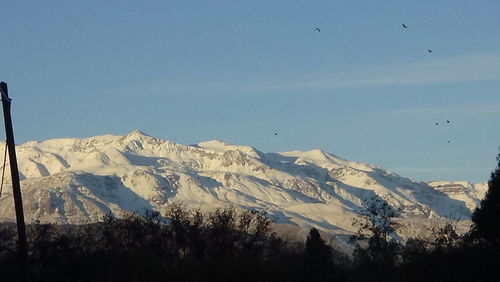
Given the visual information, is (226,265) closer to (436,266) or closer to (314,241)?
(436,266)

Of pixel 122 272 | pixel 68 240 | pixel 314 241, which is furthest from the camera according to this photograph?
pixel 314 241

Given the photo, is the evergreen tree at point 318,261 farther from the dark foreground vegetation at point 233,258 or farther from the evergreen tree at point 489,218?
the evergreen tree at point 489,218

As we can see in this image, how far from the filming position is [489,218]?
7706cm

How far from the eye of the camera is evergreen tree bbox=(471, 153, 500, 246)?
76250 millimetres

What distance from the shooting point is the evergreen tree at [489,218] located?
76.2m

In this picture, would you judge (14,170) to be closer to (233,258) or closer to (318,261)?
(233,258)

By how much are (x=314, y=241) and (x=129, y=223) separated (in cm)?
2341

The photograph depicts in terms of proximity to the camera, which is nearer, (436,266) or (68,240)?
(436,266)

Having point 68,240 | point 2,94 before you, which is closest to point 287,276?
point 2,94

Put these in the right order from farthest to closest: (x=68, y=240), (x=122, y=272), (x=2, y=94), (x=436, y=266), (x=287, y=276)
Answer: (x=68, y=240) < (x=436, y=266) < (x=122, y=272) < (x=287, y=276) < (x=2, y=94)

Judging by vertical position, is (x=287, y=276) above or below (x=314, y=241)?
below

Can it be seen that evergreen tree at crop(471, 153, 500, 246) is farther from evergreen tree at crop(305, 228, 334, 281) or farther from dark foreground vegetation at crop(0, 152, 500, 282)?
evergreen tree at crop(305, 228, 334, 281)

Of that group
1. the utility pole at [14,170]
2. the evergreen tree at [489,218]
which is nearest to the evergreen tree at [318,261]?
the evergreen tree at [489,218]

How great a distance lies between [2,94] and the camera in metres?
39.6
